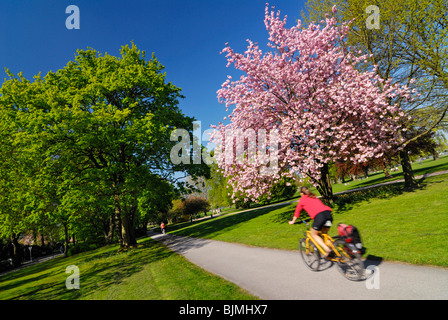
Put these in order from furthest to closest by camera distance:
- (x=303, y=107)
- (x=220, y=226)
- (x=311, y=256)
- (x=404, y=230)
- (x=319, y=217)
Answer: (x=220, y=226) → (x=303, y=107) → (x=404, y=230) → (x=311, y=256) → (x=319, y=217)

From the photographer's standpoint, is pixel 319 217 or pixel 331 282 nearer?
pixel 331 282

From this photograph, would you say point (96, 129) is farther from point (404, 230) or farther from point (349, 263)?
point (404, 230)

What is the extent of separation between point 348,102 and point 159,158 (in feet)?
43.4

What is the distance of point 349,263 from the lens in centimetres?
452

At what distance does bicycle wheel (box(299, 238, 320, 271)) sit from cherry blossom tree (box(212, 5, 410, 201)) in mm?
6107

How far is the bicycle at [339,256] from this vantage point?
441 cm

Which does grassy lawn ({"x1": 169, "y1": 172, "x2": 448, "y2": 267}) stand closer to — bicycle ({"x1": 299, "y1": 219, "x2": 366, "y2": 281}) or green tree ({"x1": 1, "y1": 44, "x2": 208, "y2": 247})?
bicycle ({"x1": 299, "y1": 219, "x2": 366, "y2": 281})

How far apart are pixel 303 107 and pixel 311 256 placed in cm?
874

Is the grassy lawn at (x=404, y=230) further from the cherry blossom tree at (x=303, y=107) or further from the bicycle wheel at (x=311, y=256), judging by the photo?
the cherry blossom tree at (x=303, y=107)

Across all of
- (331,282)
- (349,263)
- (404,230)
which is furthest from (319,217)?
(404,230)

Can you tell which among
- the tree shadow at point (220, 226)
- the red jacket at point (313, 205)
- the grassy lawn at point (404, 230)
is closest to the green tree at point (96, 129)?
the tree shadow at point (220, 226)

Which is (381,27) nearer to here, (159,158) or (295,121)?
(295,121)

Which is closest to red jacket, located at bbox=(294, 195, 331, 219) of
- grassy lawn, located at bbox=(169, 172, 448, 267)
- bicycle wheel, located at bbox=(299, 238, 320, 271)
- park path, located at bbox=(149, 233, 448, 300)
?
bicycle wheel, located at bbox=(299, 238, 320, 271)

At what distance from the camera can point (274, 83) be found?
12664mm
